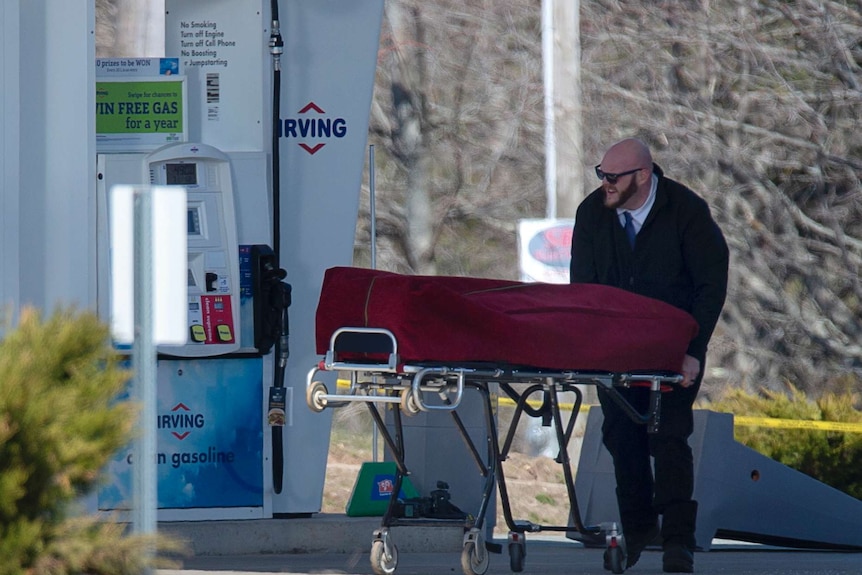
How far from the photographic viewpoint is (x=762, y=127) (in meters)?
19.2

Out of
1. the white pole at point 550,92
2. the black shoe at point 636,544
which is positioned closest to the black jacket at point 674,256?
the black shoe at point 636,544

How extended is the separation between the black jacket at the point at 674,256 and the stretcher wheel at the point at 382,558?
5.95 ft

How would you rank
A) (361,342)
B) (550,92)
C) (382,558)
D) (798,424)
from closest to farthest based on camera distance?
(361,342)
(382,558)
(798,424)
(550,92)

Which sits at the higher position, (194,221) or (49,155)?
(49,155)

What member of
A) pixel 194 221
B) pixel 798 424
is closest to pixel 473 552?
pixel 194 221

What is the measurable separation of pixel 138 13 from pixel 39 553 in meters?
8.11

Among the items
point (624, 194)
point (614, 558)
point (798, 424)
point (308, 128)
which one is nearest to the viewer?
point (614, 558)

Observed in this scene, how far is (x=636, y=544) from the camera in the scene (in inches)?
309

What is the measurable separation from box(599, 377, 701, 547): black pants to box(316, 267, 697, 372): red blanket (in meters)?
0.68

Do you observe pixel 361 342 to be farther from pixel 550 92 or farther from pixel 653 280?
pixel 550 92

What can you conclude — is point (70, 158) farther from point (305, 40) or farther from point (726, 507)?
point (726, 507)

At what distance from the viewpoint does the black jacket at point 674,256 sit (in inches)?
306

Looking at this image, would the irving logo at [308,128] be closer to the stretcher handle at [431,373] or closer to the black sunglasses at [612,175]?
the black sunglasses at [612,175]

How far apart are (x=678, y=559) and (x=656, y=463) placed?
18.6 inches
